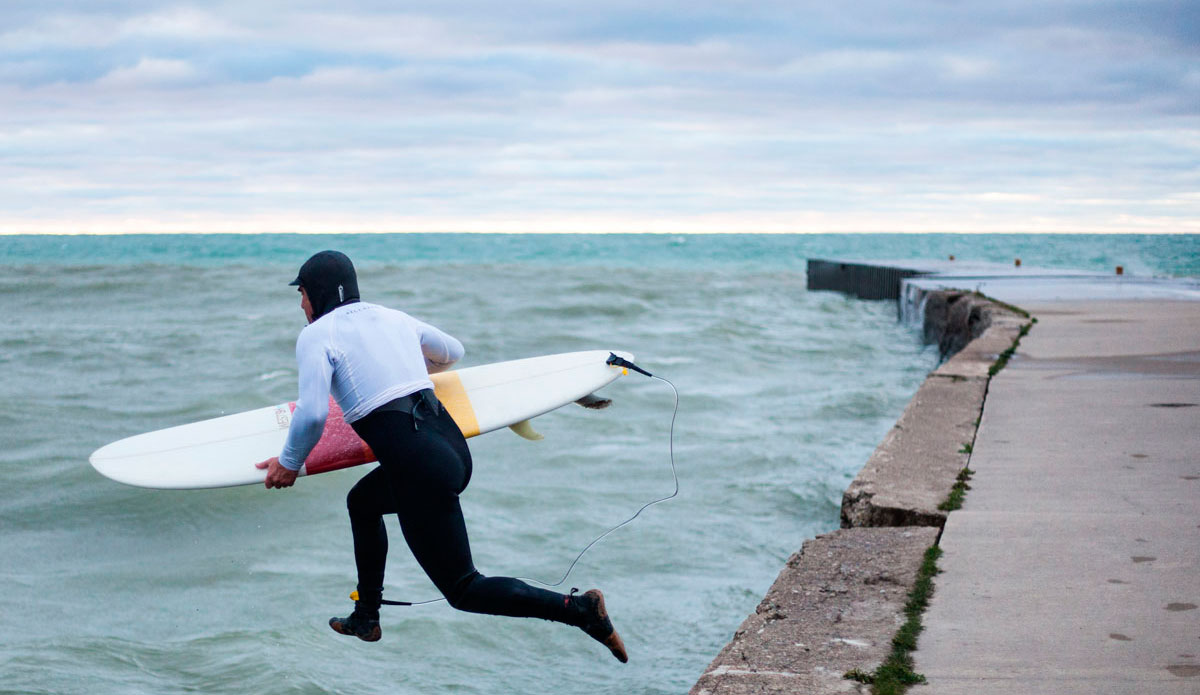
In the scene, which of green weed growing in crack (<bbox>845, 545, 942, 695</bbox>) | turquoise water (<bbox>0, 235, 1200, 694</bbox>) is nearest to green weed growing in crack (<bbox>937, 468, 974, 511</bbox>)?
green weed growing in crack (<bbox>845, 545, 942, 695</bbox>)

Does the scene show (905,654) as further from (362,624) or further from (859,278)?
(859,278)

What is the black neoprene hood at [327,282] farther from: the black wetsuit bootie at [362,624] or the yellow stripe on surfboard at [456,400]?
the black wetsuit bootie at [362,624]

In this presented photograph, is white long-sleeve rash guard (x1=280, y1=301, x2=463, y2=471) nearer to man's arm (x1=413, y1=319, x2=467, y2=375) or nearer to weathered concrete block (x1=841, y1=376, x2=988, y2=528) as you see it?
man's arm (x1=413, y1=319, x2=467, y2=375)

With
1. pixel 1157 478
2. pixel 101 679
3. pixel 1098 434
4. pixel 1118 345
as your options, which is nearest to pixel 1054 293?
pixel 1118 345

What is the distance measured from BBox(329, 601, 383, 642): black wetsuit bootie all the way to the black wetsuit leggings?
17.4 inches

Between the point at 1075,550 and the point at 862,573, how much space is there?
3.10ft

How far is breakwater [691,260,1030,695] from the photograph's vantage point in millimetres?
3449

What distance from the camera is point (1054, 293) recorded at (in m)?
18.9

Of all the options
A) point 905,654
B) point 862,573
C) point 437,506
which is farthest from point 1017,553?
point 437,506

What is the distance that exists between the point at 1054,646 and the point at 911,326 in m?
19.8

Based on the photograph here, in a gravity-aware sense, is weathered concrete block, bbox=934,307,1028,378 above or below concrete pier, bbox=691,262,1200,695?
above

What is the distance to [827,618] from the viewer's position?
395cm

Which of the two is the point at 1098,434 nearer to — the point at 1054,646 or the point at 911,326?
the point at 1054,646

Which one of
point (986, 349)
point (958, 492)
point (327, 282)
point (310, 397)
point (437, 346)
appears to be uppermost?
point (327, 282)
